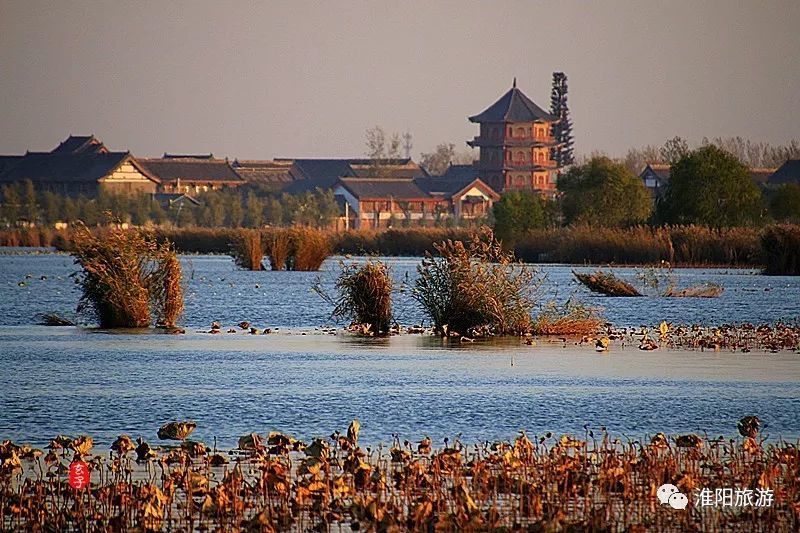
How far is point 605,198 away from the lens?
90.2m

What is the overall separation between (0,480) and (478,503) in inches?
177

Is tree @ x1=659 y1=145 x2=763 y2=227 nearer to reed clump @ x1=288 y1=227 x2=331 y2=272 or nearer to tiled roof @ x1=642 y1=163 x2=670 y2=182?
reed clump @ x1=288 y1=227 x2=331 y2=272

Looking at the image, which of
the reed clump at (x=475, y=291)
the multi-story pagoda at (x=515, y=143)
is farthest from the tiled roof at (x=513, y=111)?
the reed clump at (x=475, y=291)

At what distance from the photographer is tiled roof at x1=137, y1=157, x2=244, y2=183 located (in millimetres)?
162125

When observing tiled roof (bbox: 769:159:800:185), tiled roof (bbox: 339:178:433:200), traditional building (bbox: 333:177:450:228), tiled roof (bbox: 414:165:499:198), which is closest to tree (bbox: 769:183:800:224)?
traditional building (bbox: 333:177:450:228)

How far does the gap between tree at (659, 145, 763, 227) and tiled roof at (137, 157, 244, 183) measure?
87.5 meters

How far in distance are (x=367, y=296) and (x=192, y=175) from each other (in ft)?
435

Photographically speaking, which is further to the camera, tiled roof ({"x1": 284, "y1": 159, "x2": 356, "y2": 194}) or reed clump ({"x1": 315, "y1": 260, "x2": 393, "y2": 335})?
tiled roof ({"x1": 284, "y1": 159, "x2": 356, "y2": 194})

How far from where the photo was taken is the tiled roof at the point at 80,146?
162125 mm

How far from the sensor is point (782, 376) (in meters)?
24.1

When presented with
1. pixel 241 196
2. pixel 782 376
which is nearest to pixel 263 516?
pixel 782 376

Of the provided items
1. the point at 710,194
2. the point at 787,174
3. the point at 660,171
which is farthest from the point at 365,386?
the point at 660,171

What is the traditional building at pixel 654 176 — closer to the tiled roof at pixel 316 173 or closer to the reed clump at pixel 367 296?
the tiled roof at pixel 316 173

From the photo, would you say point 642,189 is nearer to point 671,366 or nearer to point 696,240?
point 696,240
